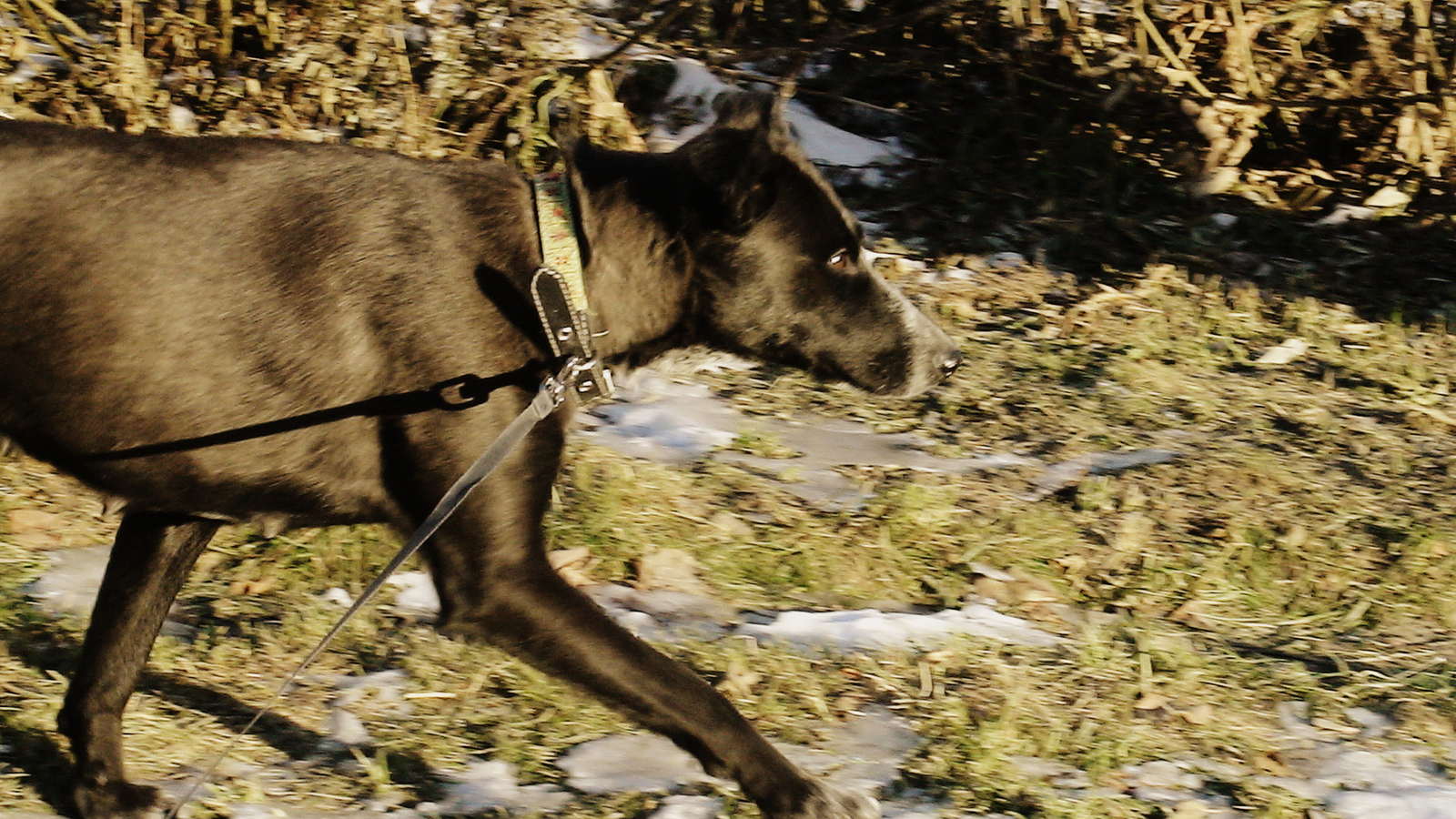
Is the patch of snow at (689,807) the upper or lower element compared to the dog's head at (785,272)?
lower

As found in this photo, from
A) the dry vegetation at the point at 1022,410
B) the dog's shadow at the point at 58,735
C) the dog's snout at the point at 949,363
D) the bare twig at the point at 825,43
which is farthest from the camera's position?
the bare twig at the point at 825,43

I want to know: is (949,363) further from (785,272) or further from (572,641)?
(572,641)

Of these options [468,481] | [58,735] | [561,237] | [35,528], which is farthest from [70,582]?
[561,237]

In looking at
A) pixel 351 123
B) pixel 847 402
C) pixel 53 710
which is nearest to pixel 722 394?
pixel 847 402

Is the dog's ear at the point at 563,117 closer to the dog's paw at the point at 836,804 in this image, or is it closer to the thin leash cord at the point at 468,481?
the thin leash cord at the point at 468,481

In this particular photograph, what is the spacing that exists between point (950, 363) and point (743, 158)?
93 cm

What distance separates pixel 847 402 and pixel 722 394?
0.49 meters

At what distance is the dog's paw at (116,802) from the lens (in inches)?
131

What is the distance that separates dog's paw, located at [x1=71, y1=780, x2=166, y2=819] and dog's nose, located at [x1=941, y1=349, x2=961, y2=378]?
214 centimetres

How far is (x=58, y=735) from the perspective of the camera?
3.58m

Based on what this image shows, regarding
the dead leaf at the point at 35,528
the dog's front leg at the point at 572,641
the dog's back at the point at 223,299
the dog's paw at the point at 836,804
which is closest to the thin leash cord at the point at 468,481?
the dog's front leg at the point at 572,641

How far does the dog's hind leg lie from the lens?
11.0 feet

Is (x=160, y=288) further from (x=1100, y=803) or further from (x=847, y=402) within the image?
(x=847, y=402)

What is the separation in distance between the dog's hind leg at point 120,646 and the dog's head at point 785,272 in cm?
134
